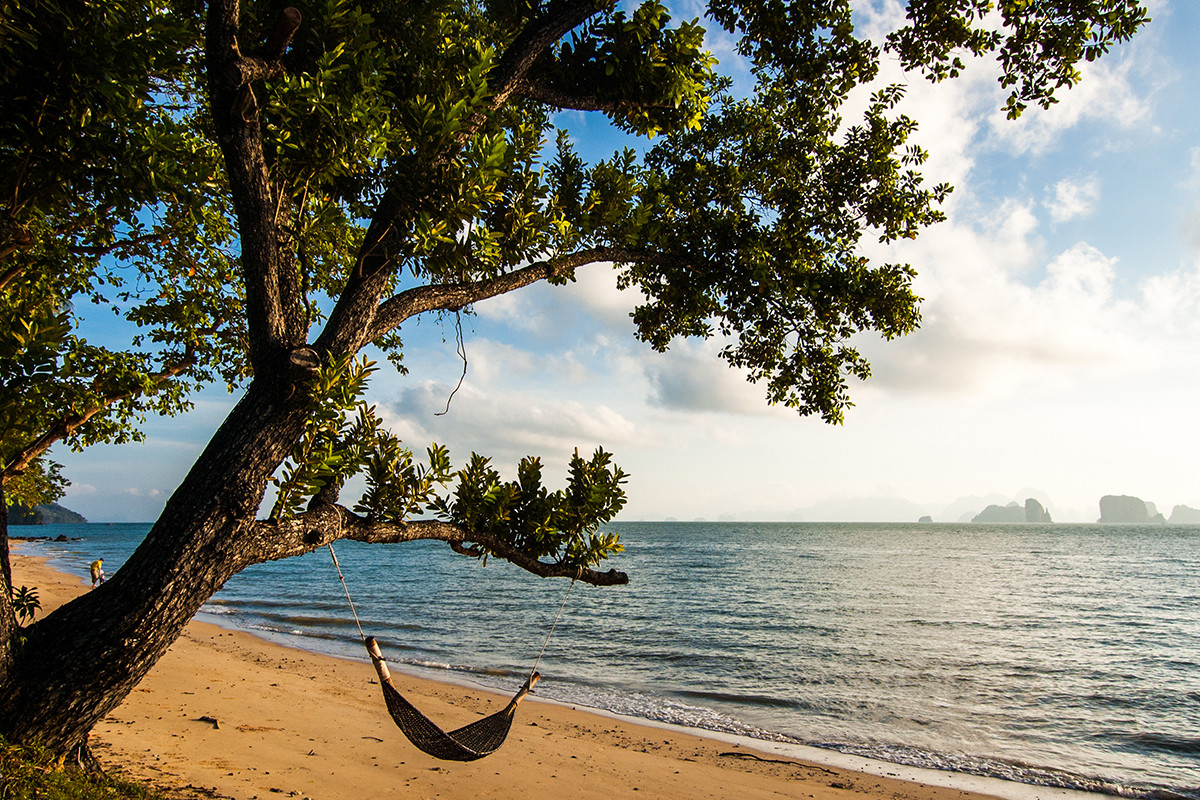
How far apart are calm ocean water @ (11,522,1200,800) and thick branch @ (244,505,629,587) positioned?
8559 mm

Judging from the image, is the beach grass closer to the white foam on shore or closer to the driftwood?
the driftwood

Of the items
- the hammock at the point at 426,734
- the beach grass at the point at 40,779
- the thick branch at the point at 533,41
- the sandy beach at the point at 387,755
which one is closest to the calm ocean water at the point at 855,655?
the sandy beach at the point at 387,755

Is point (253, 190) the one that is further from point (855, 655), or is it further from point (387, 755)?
point (855, 655)

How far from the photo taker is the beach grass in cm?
259

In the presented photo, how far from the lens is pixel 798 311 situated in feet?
17.7

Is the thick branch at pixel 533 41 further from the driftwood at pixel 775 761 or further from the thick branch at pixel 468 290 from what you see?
the driftwood at pixel 775 761

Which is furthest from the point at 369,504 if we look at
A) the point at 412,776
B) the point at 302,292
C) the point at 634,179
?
the point at 412,776

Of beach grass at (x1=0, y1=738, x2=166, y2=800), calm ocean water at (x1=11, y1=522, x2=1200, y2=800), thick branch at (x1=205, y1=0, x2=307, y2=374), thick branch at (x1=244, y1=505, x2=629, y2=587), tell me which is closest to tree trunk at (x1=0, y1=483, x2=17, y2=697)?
beach grass at (x1=0, y1=738, x2=166, y2=800)

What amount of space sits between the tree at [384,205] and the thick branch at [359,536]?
2 cm

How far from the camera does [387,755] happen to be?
787cm

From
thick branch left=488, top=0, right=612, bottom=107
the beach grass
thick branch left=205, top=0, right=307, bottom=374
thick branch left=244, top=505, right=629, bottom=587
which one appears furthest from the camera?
thick branch left=488, top=0, right=612, bottom=107

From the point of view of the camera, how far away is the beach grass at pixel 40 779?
2586mm

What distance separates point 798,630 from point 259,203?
19488 millimetres

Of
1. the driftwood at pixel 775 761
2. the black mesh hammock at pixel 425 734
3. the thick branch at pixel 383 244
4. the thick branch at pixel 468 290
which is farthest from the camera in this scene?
the driftwood at pixel 775 761
